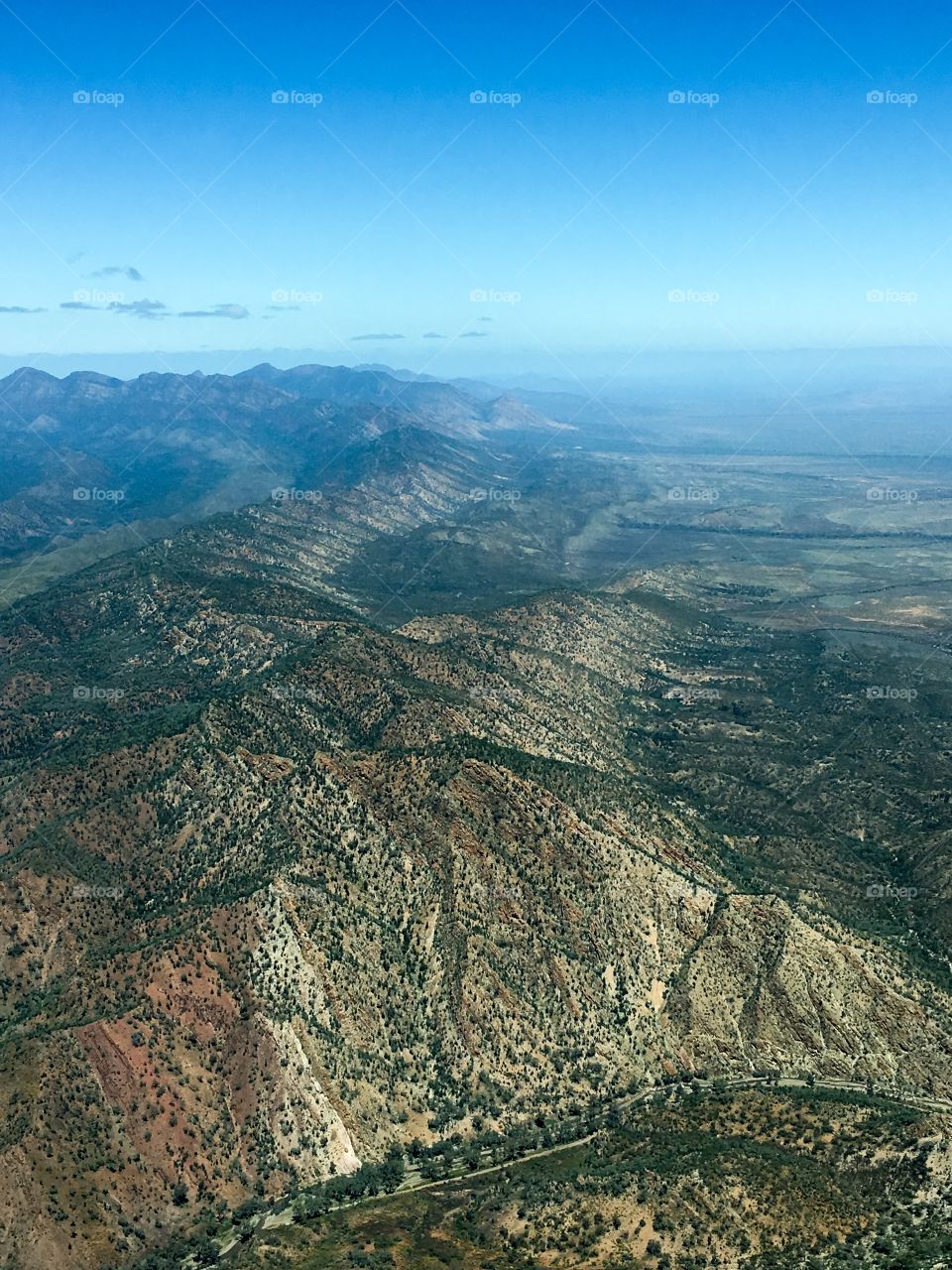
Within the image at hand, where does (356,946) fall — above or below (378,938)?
above

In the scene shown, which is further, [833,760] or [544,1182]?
[833,760]

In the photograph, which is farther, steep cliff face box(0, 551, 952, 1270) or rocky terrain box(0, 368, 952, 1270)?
steep cliff face box(0, 551, 952, 1270)

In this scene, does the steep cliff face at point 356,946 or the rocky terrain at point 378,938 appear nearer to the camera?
the rocky terrain at point 378,938

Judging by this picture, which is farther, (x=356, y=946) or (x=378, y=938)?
(x=378, y=938)

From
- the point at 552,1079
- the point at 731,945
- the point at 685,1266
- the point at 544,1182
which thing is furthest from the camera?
the point at 731,945

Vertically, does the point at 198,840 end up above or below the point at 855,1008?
above

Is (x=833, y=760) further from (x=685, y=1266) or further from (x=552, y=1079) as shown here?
(x=685, y=1266)

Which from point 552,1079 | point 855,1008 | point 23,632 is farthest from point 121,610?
point 855,1008

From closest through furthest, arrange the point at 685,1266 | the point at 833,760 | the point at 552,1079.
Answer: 1. the point at 685,1266
2. the point at 552,1079
3. the point at 833,760
